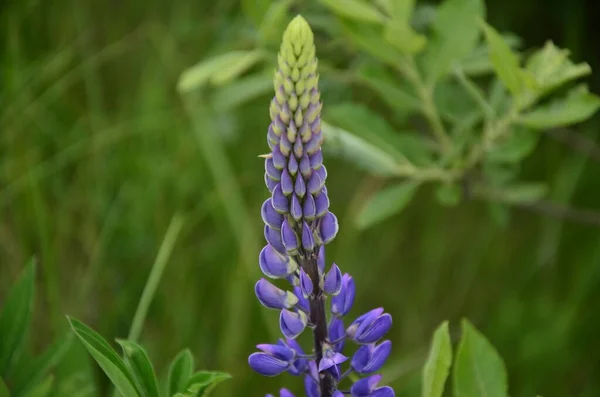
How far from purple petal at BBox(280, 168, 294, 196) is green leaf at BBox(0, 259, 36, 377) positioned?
480mm

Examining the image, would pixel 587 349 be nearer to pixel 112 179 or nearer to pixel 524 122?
pixel 524 122

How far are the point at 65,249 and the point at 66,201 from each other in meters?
0.16

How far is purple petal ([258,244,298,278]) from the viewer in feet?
3.15

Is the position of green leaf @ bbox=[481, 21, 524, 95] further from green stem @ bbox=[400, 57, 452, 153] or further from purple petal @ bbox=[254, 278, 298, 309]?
purple petal @ bbox=[254, 278, 298, 309]

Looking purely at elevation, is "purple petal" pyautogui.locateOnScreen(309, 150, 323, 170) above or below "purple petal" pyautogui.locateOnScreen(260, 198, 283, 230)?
above

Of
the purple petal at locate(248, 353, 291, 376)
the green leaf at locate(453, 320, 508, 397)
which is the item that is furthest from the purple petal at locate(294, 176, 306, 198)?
the green leaf at locate(453, 320, 508, 397)

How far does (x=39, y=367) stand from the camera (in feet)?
3.88

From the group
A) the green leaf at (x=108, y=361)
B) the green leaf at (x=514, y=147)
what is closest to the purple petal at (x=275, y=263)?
the green leaf at (x=108, y=361)

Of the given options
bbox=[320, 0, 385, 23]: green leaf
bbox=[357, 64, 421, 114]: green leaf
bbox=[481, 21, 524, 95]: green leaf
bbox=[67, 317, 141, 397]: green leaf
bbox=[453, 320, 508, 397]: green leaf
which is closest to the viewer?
bbox=[67, 317, 141, 397]: green leaf

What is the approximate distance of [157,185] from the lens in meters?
2.42

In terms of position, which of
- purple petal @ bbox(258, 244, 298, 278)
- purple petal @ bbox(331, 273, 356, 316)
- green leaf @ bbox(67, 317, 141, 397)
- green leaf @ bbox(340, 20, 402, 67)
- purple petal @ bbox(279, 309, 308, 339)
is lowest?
green leaf @ bbox(67, 317, 141, 397)

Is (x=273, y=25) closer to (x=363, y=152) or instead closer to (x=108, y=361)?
(x=363, y=152)

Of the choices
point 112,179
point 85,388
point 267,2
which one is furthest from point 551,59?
point 112,179

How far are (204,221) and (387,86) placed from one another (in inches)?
46.0
